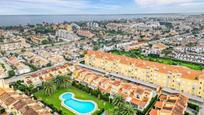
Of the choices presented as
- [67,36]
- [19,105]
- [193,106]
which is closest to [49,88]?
[19,105]

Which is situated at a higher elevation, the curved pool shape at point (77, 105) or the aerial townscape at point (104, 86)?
the aerial townscape at point (104, 86)

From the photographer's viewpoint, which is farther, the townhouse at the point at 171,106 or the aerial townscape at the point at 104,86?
the aerial townscape at the point at 104,86

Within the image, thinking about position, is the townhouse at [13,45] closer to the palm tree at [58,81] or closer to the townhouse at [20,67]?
the townhouse at [20,67]

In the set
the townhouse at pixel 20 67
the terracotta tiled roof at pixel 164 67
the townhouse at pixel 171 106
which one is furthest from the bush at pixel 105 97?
the townhouse at pixel 20 67

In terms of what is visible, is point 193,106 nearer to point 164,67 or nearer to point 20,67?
point 164,67

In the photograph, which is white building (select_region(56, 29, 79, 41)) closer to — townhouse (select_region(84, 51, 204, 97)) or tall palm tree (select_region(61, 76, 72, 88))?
townhouse (select_region(84, 51, 204, 97))

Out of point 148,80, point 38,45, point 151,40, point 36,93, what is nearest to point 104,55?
point 148,80

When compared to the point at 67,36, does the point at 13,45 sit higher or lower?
lower
